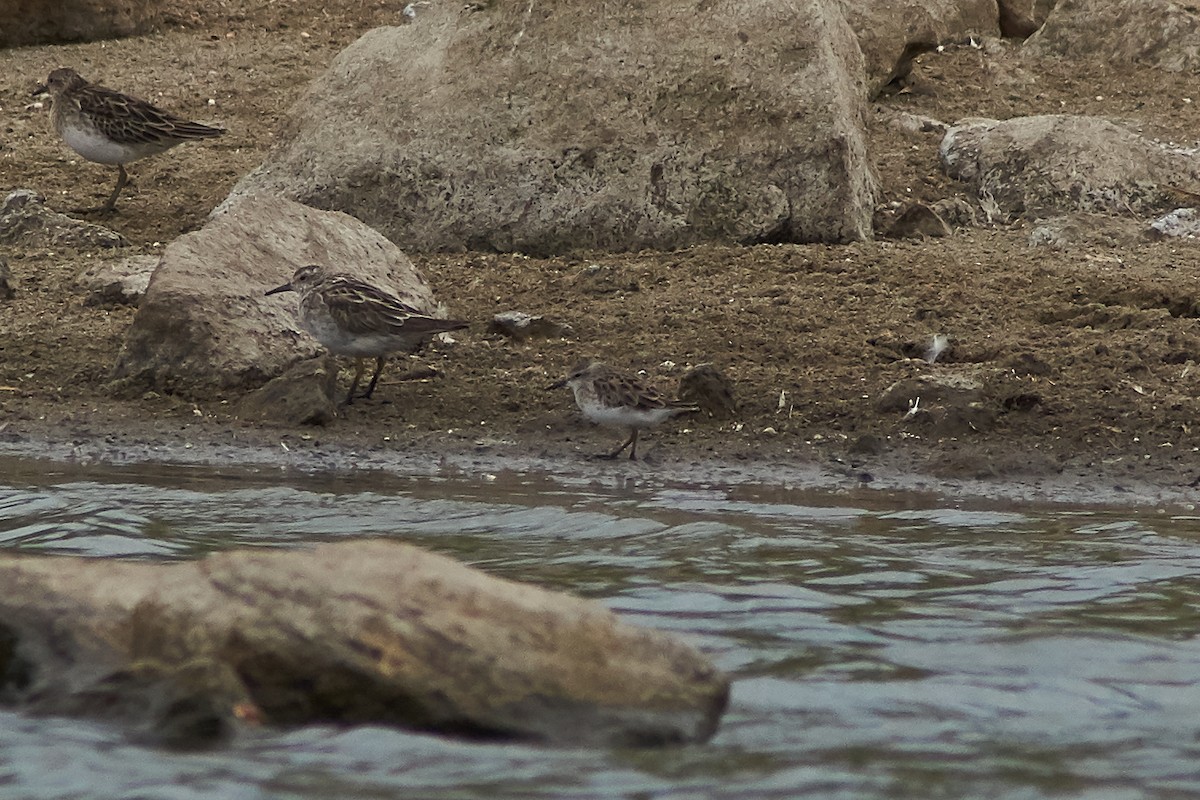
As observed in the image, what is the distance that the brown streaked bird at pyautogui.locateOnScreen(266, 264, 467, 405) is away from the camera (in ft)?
33.2

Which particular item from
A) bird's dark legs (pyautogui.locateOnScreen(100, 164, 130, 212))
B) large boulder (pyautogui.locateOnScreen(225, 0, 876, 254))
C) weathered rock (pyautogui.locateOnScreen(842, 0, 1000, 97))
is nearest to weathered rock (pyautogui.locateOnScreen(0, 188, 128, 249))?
bird's dark legs (pyautogui.locateOnScreen(100, 164, 130, 212))

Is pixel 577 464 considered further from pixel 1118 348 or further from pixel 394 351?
pixel 1118 348

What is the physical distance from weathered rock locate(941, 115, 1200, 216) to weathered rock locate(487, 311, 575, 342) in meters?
3.28

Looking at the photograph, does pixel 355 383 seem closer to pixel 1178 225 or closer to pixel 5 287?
pixel 5 287

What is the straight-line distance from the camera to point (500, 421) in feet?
33.5

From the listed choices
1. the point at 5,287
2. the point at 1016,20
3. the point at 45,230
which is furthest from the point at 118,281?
the point at 1016,20

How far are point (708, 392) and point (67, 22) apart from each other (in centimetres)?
900

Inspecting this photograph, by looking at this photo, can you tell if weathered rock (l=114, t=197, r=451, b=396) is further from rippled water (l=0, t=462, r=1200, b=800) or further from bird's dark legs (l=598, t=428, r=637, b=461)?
bird's dark legs (l=598, t=428, r=637, b=461)

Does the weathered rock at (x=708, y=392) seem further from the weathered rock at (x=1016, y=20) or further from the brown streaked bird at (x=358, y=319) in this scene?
the weathered rock at (x=1016, y=20)

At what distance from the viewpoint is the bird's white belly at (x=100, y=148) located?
13164 mm

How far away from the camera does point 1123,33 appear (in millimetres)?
15930

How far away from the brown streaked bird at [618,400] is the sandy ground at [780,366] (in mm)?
280

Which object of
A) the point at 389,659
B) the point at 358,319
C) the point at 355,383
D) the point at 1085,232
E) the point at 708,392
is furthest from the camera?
the point at 1085,232

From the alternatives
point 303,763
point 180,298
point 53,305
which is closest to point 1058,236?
point 180,298
